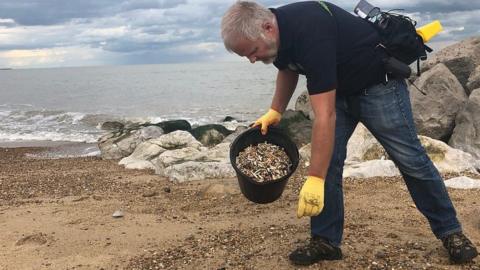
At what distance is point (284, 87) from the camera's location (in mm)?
4105

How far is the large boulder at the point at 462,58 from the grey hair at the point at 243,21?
945 cm

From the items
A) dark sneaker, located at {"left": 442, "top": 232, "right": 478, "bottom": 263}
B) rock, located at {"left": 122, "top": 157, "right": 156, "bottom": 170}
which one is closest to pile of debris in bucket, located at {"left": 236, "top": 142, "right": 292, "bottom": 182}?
dark sneaker, located at {"left": 442, "top": 232, "right": 478, "bottom": 263}

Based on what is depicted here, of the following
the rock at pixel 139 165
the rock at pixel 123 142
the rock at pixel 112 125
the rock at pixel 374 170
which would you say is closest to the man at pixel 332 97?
the rock at pixel 374 170

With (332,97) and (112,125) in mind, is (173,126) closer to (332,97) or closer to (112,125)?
(112,125)

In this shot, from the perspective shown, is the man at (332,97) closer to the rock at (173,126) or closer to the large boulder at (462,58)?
the large boulder at (462,58)

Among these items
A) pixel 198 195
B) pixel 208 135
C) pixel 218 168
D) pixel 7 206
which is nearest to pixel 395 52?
pixel 198 195

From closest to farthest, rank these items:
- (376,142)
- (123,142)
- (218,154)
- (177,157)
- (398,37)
Answer: (398,37), (376,142), (218,154), (177,157), (123,142)

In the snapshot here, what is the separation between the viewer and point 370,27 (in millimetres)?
3666

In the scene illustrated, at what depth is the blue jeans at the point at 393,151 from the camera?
370 cm

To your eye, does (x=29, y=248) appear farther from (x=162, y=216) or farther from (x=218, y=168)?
(x=218, y=168)

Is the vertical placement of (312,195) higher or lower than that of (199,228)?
higher

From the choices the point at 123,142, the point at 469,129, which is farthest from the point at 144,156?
the point at 469,129

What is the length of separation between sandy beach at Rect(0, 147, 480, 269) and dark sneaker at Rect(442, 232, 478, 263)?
7 cm

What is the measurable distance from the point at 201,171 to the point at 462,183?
326 cm
